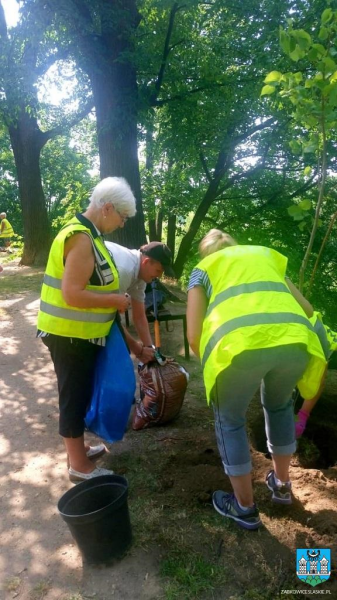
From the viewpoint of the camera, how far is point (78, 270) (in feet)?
7.49

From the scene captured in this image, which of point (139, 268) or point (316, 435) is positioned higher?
point (139, 268)

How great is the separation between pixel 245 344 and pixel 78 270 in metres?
0.97

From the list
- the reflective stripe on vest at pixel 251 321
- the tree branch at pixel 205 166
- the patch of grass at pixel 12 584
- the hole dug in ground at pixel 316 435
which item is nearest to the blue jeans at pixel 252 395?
→ the reflective stripe on vest at pixel 251 321

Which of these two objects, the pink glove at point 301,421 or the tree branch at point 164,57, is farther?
the tree branch at point 164,57

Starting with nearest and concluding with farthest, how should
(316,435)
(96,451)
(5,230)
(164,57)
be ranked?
(96,451) → (316,435) → (164,57) → (5,230)

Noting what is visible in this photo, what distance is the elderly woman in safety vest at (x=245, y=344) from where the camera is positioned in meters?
1.95

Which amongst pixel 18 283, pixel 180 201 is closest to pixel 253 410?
pixel 18 283

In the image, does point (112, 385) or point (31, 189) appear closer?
point (112, 385)

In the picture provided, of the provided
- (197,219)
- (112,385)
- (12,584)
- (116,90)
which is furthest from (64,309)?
(197,219)

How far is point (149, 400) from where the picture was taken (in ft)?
11.2

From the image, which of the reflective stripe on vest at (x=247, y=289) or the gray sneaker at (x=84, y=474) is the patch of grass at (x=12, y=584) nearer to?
the gray sneaker at (x=84, y=474)

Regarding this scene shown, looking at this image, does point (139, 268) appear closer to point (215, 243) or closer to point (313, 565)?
point (215, 243)

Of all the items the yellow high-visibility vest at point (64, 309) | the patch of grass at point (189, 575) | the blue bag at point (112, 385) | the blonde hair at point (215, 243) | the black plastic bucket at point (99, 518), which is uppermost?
the blonde hair at point (215, 243)

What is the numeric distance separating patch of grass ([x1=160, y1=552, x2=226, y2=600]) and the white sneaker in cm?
108
